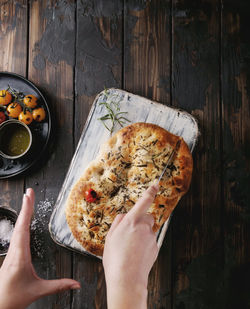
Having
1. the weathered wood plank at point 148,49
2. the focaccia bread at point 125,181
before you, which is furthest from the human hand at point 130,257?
the weathered wood plank at point 148,49

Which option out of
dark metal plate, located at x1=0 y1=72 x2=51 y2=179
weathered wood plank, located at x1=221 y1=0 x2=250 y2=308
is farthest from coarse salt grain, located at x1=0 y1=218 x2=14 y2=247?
weathered wood plank, located at x1=221 y1=0 x2=250 y2=308

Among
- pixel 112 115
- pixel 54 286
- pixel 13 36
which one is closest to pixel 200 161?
pixel 112 115

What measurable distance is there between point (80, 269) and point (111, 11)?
138 cm

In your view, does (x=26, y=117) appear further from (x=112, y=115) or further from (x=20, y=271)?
(x=20, y=271)

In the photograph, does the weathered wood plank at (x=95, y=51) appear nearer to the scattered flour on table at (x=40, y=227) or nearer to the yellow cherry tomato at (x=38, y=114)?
the yellow cherry tomato at (x=38, y=114)

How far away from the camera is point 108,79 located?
155 centimetres

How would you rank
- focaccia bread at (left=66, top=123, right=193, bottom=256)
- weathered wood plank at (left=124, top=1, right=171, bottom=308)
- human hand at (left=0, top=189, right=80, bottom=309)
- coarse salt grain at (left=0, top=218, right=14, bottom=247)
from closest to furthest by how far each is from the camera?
1. human hand at (left=0, top=189, right=80, bottom=309)
2. focaccia bread at (left=66, top=123, right=193, bottom=256)
3. coarse salt grain at (left=0, top=218, right=14, bottom=247)
4. weathered wood plank at (left=124, top=1, right=171, bottom=308)

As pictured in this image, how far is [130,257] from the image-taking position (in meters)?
0.98

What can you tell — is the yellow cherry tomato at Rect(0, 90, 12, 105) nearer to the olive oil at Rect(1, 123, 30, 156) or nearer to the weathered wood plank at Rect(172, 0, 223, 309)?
the olive oil at Rect(1, 123, 30, 156)

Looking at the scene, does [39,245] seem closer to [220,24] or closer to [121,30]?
[121,30]

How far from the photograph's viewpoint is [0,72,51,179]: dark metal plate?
1476 millimetres

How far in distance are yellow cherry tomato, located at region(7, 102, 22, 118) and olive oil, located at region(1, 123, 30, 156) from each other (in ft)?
0.20

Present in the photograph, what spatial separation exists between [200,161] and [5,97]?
1065mm

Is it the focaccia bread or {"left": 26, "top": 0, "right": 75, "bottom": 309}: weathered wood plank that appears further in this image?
{"left": 26, "top": 0, "right": 75, "bottom": 309}: weathered wood plank
